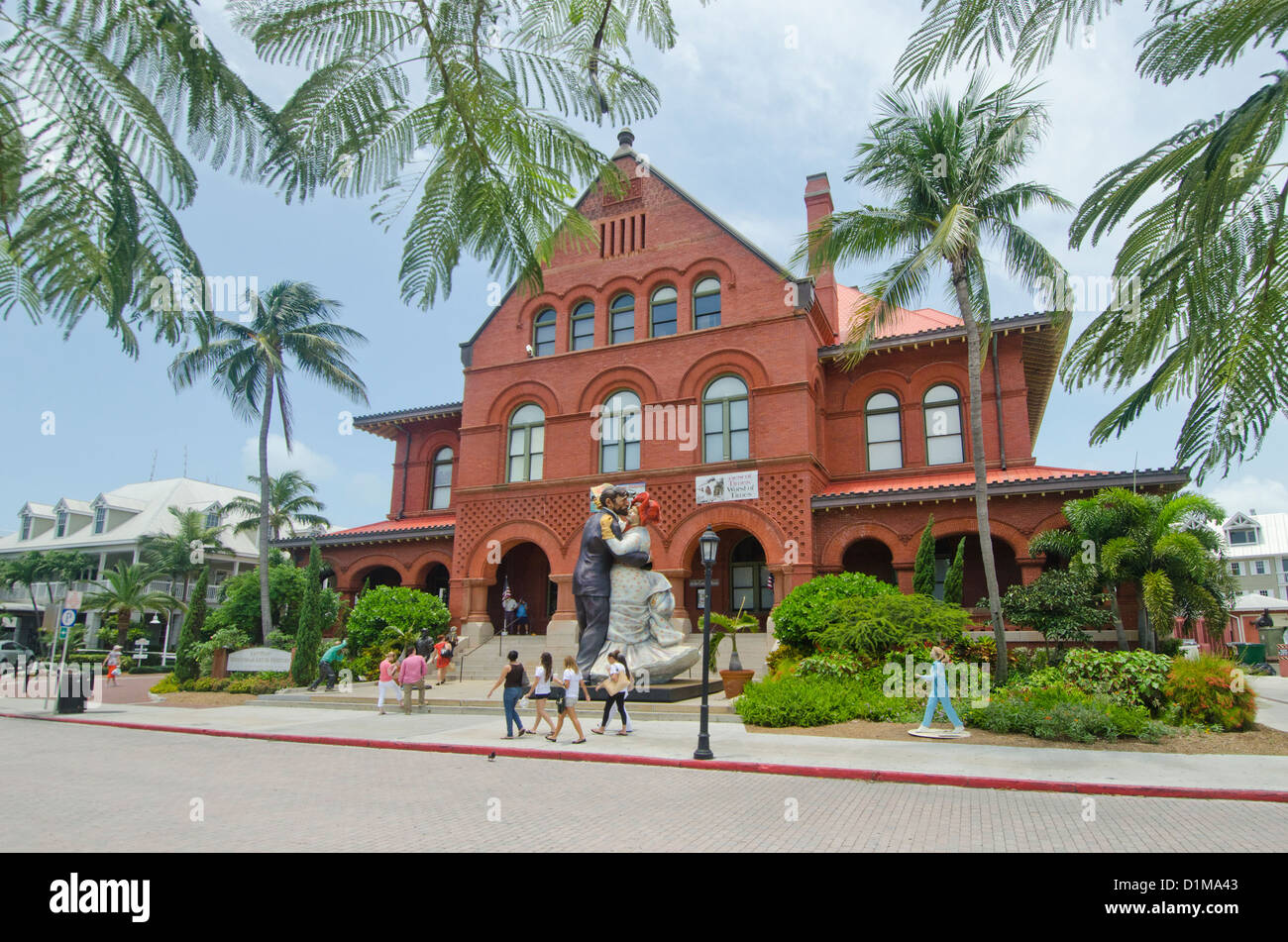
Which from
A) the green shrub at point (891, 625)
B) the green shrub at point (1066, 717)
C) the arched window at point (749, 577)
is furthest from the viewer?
the arched window at point (749, 577)

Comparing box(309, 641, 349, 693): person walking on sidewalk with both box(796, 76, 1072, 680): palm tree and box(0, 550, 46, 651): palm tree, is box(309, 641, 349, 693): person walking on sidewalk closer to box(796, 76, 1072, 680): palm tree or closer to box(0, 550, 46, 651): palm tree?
box(796, 76, 1072, 680): palm tree

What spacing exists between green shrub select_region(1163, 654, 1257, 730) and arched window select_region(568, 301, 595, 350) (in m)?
19.4

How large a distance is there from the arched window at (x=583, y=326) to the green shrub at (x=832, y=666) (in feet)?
47.8

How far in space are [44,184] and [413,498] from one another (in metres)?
30.3

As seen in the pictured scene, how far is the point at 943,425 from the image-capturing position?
24.1m

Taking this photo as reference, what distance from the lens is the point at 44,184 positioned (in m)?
1.99

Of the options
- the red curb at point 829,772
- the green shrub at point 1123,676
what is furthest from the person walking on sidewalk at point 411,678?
the green shrub at point 1123,676

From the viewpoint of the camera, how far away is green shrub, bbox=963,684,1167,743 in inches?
472

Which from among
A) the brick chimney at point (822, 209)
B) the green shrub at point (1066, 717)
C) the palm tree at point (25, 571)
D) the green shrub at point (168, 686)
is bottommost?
the green shrub at point (168, 686)

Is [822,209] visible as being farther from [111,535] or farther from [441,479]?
[111,535]

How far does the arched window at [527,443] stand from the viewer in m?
27.2

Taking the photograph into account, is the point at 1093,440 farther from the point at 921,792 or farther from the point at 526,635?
the point at 526,635

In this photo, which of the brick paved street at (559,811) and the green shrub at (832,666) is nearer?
the brick paved street at (559,811)

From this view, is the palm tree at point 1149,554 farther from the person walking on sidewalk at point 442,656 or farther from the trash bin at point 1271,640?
the trash bin at point 1271,640
